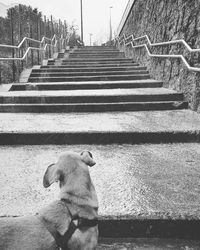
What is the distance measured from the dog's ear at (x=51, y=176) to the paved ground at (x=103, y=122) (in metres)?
2.01

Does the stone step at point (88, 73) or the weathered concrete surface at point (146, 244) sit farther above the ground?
the stone step at point (88, 73)

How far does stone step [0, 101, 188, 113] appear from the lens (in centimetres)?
502

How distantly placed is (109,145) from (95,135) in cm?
24

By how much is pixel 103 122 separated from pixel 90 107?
2.84ft

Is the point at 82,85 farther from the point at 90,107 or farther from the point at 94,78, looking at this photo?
the point at 90,107

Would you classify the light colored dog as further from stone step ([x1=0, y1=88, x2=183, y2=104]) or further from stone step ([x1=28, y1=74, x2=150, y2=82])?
stone step ([x1=28, y1=74, x2=150, y2=82])

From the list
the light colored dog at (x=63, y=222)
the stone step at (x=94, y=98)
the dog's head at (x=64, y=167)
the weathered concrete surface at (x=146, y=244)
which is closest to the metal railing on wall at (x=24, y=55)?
the stone step at (x=94, y=98)

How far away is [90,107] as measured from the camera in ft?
16.5

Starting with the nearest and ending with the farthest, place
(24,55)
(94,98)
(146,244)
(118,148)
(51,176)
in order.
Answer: (51,176)
(146,244)
(118,148)
(94,98)
(24,55)

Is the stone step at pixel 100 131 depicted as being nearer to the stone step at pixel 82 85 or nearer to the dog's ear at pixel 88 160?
the dog's ear at pixel 88 160

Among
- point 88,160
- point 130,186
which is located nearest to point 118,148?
point 130,186

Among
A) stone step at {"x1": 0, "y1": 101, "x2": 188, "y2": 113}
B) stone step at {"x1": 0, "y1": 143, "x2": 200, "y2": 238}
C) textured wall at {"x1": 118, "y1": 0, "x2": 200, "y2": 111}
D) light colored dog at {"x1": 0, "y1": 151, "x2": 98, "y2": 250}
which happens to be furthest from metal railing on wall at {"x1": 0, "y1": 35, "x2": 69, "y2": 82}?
light colored dog at {"x1": 0, "y1": 151, "x2": 98, "y2": 250}

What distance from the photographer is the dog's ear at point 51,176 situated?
1.71m

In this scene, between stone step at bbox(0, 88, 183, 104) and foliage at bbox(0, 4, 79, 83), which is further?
foliage at bbox(0, 4, 79, 83)
